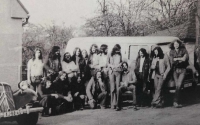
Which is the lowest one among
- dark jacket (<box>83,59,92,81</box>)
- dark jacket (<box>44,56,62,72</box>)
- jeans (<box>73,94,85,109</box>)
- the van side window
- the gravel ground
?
the gravel ground

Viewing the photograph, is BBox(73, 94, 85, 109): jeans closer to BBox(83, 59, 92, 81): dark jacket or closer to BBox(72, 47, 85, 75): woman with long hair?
BBox(83, 59, 92, 81): dark jacket

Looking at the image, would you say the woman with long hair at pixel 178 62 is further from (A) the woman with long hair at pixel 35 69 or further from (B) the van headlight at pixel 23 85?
(B) the van headlight at pixel 23 85

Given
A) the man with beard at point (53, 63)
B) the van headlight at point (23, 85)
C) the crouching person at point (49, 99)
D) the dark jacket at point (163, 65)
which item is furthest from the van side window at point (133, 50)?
the van headlight at point (23, 85)

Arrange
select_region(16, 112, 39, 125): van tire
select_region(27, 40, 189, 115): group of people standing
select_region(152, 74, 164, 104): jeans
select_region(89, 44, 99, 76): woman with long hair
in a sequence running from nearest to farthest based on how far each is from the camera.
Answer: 1. select_region(16, 112, 39, 125): van tire
2. select_region(27, 40, 189, 115): group of people standing
3. select_region(89, 44, 99, 76): woman with long hair
4. select_region(152, 74, 164, 104): jeans

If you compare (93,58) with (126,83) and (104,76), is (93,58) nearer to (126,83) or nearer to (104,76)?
(104,76)

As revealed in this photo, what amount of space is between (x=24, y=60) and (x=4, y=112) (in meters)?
0.84

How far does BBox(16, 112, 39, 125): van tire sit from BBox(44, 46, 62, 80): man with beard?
25.7 inches

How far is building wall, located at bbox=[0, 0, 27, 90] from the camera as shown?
526cm

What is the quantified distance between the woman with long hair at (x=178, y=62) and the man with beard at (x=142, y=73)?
0.43 meters

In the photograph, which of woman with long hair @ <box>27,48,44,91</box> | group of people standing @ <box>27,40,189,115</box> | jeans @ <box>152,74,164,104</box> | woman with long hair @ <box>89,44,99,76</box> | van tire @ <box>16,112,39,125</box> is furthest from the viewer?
jeans @ <box>152,74,164,104</box>

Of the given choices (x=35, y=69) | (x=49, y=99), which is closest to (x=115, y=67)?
(x=49, y=99)

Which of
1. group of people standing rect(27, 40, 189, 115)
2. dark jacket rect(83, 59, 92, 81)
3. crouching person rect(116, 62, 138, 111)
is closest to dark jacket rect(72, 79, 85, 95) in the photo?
group of people standing rect(27, 40, 189, 115)

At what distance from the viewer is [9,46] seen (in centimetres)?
528

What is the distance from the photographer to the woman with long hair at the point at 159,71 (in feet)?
18.4
